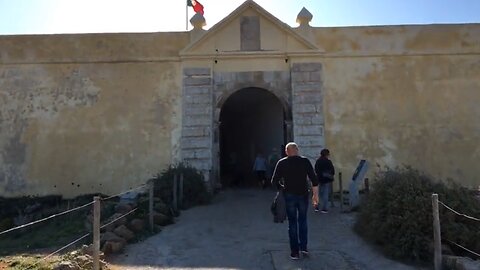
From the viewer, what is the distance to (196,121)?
1406cm

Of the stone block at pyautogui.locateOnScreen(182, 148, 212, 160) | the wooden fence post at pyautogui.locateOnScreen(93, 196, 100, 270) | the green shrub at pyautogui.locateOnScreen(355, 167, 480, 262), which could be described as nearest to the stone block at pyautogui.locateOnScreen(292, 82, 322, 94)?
the stone block at pyautogui.locateOnScreen(182, 148, 212, 160)

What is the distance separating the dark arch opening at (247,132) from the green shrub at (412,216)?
6922mm

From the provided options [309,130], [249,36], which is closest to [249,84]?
[249,36]

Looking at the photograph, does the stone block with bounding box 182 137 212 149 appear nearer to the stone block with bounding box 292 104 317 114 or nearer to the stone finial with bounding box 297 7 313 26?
the stone block with bounding box 292 104 317 114

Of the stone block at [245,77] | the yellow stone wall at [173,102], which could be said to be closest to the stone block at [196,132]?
the yellow stone wall at [173,102]

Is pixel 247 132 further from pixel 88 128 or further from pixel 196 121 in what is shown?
pixel 88 128

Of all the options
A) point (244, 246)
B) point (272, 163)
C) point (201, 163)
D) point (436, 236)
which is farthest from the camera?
point (272, 163)

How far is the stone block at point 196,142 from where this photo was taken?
549 inches

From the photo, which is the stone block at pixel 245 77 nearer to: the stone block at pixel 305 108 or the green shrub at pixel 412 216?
the stone block at pixel 305 108

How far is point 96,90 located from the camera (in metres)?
14.5

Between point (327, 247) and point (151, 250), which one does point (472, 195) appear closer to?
point (327, 247)

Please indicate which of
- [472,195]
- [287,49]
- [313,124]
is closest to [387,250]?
[472,195]

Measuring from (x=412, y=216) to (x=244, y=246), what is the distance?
2.81 meters

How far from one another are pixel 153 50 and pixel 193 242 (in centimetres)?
811
